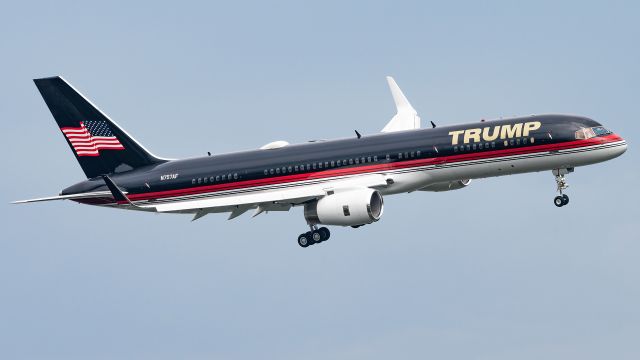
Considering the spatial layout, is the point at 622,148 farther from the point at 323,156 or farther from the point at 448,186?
the point at 323,156

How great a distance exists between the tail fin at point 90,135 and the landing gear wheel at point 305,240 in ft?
41.9

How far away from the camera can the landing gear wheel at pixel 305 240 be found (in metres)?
81.5

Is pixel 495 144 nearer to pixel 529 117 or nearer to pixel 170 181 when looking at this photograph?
pixel 529 117

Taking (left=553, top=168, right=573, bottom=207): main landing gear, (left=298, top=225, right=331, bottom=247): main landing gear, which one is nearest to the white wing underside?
(left=298, top=225, right=331, bottom=247): main landing gear

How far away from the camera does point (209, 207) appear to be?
81875mm

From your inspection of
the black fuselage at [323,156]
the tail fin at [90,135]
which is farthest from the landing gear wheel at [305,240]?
the tail fin at [90,135]

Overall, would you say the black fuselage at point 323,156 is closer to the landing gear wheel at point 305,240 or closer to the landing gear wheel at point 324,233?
the landing gear wheel at point 324,233

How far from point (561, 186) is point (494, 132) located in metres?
5.69

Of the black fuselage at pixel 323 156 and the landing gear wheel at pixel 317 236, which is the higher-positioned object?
the black fuselage at pixel 323 156

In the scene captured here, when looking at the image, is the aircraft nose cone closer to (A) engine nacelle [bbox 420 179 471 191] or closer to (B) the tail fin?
(A) engine nacelle [bbox 420 179 471 191]

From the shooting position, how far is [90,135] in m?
88.2

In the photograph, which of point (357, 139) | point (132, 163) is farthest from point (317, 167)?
point (132, 163)

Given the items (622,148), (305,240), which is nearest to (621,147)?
(622,148)

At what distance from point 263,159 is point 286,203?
137 inches
